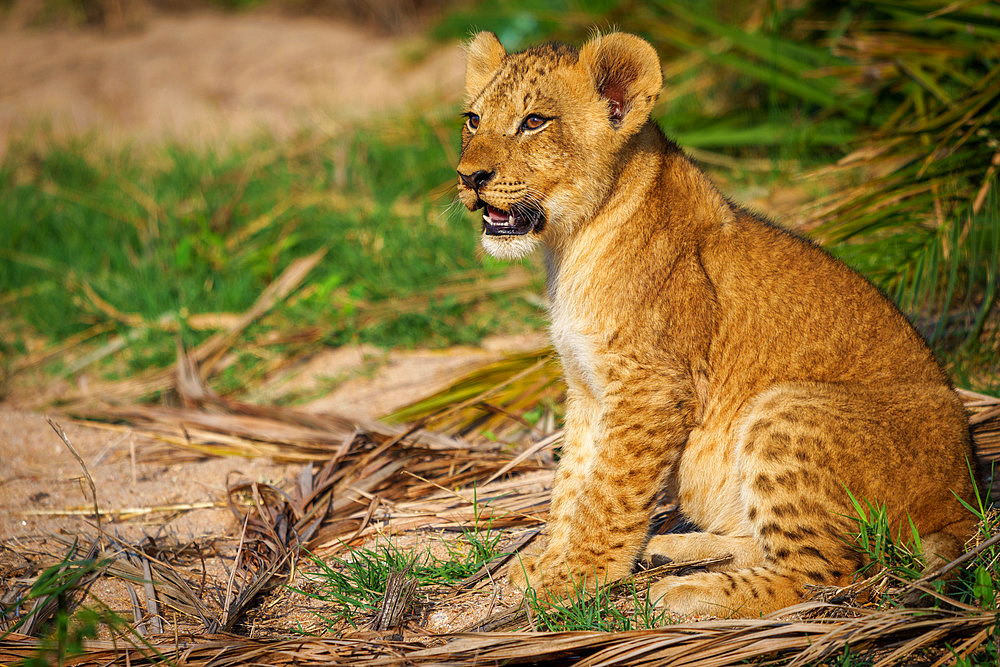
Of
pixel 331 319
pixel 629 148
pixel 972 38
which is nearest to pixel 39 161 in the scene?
pixel 331 319

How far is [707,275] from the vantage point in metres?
3.15

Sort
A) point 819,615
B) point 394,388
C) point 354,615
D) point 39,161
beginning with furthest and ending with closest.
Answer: point 39,161 < point 394,388 < point 354,615 < point 819,615

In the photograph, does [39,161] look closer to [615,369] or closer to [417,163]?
[417,163]

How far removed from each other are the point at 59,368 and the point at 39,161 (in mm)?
3850

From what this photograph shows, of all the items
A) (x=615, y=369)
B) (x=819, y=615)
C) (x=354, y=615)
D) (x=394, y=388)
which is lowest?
(x=819, y=615)

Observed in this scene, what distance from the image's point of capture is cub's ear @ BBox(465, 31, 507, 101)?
3490 mm

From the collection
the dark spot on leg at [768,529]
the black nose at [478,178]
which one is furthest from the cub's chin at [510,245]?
the dark spot on leg at [768,529]

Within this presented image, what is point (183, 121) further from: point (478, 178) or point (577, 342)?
point (577, 342)

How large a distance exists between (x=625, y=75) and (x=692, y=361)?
1.10 metres

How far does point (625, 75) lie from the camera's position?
312 cm

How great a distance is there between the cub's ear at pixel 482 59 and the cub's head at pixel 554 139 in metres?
0.30

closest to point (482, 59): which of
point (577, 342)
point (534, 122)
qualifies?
point (534, 122)

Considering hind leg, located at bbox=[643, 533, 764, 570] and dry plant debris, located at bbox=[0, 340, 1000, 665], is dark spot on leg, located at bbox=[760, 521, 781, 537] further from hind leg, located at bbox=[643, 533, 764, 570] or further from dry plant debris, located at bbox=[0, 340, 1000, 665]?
dry plant debris, located at bbox=[0, 340, 1000, 665]

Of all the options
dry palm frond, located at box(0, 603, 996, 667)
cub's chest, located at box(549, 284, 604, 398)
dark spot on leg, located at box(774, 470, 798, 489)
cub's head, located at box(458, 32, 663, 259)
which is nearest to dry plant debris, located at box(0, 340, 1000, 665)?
dry palm frond, located at box(0, 603, 996, 667)
